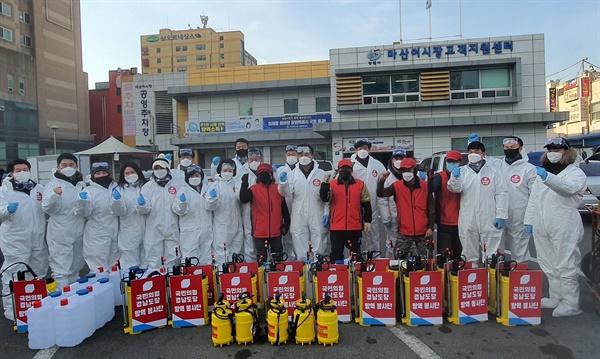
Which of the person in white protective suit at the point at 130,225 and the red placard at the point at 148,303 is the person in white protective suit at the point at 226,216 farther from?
the red placard at the point at 148,303

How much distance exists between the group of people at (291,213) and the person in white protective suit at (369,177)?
3 centimetres

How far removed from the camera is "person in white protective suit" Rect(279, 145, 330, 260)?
211 inches

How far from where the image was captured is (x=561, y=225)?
411 cm

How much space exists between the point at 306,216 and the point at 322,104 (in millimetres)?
16521

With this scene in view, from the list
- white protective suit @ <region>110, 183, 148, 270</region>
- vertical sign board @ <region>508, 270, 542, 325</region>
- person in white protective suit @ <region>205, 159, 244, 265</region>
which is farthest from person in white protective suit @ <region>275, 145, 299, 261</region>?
vertical sign board @ <region>508, 270, 542, 325</region>

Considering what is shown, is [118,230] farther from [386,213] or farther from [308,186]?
[386,213]

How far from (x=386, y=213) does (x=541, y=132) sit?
15164mm

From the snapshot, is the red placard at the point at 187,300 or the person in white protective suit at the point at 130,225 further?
the person in white protective suit at the point at 130,225

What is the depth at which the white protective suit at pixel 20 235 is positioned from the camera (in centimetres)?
445

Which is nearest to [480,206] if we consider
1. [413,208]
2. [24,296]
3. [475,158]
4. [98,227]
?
[475,158]

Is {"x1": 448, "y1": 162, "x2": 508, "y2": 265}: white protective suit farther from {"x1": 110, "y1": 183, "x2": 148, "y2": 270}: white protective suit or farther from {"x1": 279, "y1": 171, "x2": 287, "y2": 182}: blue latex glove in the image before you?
{"x1": 110, "y1": 183, "x2": 148, "y2": 270}: white protective suit

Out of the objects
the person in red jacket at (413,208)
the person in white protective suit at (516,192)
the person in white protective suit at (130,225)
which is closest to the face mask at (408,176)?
the person in red jacket at (413,208)

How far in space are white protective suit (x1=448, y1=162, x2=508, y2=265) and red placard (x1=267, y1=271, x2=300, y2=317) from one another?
2.35 m

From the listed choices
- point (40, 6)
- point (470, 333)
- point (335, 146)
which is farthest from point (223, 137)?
point (40, 6)
